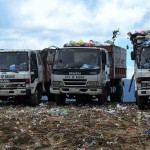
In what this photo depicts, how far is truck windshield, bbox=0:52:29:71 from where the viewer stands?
60.9ft

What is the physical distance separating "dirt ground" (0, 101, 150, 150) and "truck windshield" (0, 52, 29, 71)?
496cm

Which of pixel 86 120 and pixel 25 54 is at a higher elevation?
pixel 25 54

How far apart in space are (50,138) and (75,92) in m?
8.36

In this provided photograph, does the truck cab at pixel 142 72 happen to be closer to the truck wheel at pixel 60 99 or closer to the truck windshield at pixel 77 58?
the truck windshield at pixel 77 58

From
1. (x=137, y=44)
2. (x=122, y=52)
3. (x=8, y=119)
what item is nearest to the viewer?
(x=8, y=119)

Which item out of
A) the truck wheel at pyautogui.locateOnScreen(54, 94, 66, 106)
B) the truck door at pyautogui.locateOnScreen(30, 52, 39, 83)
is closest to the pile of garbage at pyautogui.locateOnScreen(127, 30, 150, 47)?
the truck wheel at pyautogui.locateOnScreen(54, 94, 66, 106)

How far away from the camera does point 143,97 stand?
648 inches

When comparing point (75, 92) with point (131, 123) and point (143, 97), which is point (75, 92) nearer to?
point (143, 97)

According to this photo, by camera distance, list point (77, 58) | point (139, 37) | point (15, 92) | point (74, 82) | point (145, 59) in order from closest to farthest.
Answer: point (145, 59), point (139, 37), point (74, 82), point (77, 58), point (15, 92)

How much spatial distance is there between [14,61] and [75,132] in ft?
29.2

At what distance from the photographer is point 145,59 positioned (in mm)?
16188

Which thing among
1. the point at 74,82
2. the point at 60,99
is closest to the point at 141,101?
the point at 74,82

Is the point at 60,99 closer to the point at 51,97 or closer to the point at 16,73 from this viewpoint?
the point at 16,73

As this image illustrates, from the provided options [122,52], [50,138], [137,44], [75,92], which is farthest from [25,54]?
[50,138]
